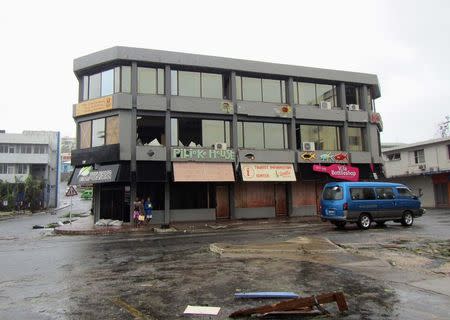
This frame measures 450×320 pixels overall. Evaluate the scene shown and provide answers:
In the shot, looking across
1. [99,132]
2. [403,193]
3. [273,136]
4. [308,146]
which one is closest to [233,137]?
[273,136]

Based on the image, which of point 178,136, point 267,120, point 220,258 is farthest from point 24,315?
point 267,120

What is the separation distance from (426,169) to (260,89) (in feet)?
71.2

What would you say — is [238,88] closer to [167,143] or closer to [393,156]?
[167,143]

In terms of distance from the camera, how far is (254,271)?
29.4ft

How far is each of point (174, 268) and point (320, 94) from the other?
2374 centimetres

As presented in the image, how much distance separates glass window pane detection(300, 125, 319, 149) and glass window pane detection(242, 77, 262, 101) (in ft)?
13.1

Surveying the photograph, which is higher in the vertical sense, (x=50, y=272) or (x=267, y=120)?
(x=267, y=120)

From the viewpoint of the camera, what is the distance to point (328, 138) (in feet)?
99.1

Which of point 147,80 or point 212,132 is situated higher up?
point 147,80

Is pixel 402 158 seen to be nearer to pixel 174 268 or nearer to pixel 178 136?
pixel 178 136

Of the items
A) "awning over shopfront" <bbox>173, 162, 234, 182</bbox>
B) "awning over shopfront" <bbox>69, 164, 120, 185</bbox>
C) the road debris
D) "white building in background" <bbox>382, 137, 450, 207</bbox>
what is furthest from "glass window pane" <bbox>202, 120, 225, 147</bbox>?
"white building in background" <bbox>382, 137, 450, 207</bbox>

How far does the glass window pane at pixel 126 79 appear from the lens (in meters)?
25.0

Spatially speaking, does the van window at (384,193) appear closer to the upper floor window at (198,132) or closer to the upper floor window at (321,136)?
the upper floor window at (321,136)

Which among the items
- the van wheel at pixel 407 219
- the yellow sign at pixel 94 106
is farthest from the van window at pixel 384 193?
the yellow sign at pixel 94 106
